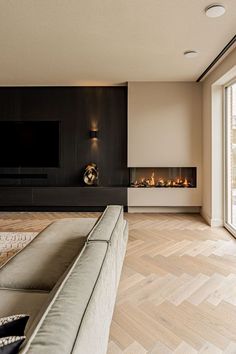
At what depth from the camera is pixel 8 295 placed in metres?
1.32

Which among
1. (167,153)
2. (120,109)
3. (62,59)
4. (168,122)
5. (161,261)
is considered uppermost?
(62,59)

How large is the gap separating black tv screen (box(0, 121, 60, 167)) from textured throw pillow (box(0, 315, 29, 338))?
4.66 m

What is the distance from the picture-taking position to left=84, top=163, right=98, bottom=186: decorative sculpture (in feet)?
16.9

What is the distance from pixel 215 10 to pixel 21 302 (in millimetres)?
2703

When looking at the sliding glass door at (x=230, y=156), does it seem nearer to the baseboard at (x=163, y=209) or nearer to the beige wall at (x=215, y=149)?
the beige wall at (x=215, y=149)

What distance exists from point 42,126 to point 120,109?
164cm

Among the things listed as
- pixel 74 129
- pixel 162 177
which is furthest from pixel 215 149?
pixel 74 129

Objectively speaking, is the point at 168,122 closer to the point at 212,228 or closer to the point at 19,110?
the point at 212,228

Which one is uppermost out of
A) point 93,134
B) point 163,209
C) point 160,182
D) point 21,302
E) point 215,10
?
point 215,10

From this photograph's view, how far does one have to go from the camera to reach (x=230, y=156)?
3.90 meters

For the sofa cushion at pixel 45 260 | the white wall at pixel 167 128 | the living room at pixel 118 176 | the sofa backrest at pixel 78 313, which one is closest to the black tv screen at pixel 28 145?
the living room at pixel 118 176

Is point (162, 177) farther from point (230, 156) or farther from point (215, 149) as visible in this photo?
point (230, 156)

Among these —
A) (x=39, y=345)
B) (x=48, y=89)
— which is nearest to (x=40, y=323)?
(x=39, y=345)

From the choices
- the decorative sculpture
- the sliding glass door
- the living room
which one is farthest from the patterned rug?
the sliding glass door
